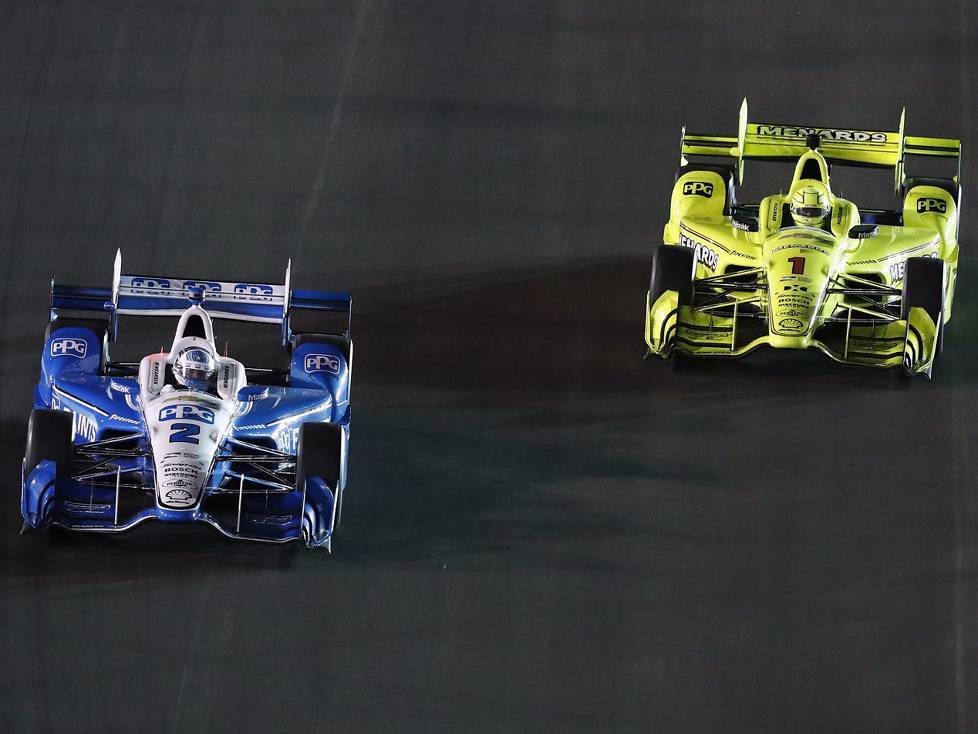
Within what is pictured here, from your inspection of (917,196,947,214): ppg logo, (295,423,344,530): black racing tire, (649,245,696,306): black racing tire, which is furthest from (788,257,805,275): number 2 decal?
(295,423,344,530): black racing tire

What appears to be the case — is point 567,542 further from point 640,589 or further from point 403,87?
point 403,87

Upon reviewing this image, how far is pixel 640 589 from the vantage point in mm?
19984

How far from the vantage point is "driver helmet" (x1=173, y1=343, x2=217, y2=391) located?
1989 cm

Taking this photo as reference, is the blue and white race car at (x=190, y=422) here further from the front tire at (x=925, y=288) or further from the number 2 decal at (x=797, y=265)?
the front tire at (x=925, y=288)

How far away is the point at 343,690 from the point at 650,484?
11.2ft

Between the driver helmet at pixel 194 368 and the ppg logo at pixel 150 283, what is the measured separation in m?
1.47

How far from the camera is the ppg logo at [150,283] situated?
69.9 feet

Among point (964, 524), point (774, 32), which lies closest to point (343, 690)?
point (964, 524)

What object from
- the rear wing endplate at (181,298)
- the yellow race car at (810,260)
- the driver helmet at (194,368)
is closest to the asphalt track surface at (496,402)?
the yellow race car at (810,260)

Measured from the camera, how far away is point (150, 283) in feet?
70.0

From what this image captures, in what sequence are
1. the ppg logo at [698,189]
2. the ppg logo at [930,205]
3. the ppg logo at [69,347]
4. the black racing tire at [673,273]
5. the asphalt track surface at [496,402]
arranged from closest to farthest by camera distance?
the asphalt track surface at [496,402] < the ppg logo at [69,347] < the black racing tire at [673,273] < the ppg logo at [930,205] < the ppg logo at [698,189]

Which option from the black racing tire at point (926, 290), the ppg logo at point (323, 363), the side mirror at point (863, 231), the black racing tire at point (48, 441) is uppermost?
the side mirror at point (863, 231)

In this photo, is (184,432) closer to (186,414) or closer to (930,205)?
(186,414)

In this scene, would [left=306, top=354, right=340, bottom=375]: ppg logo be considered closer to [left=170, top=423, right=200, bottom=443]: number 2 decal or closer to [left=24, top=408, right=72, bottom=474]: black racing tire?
[left=170, top=423, right=200, bottom=443]: number 2 decal
